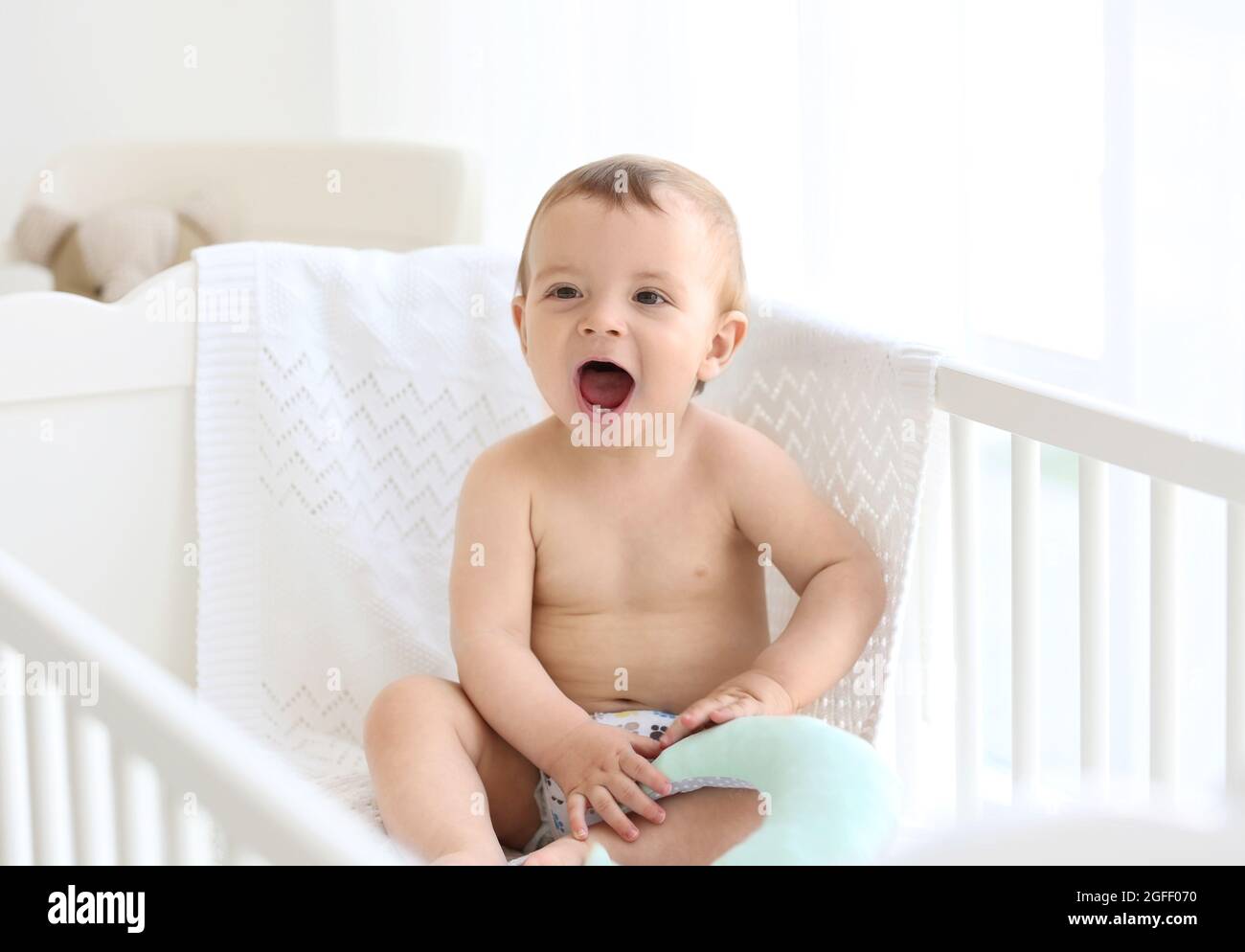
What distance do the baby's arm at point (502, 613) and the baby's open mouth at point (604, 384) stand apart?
0.09 meters

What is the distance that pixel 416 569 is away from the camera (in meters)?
1.27

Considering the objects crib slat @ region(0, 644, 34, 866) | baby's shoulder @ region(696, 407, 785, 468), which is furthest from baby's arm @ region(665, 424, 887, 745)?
crib slat @ region(0, 644, 34, 866)

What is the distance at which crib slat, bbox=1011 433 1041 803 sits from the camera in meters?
0.95

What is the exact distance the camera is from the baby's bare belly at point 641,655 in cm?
105

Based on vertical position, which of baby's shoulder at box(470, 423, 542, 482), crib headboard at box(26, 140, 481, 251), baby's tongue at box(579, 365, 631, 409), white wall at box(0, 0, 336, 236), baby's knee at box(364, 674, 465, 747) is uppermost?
white wall at box(0, 0, 336, 236)

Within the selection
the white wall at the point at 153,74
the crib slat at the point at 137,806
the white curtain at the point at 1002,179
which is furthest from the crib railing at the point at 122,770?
the white wall at the point at 153,74

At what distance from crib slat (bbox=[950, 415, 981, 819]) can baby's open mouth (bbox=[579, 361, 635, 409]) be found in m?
0.23

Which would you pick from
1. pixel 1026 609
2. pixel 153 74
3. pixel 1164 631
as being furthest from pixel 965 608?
pixel 153 74

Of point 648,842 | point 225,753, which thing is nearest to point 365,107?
point 648,842

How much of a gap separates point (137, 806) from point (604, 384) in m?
0.55

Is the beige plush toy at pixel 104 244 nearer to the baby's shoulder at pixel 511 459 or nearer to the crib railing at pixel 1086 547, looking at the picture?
the baby's shoulder at pixel 511 459

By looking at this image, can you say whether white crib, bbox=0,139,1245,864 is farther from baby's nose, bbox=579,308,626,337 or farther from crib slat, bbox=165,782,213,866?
baby's nose, bbox=579,308,626,337
